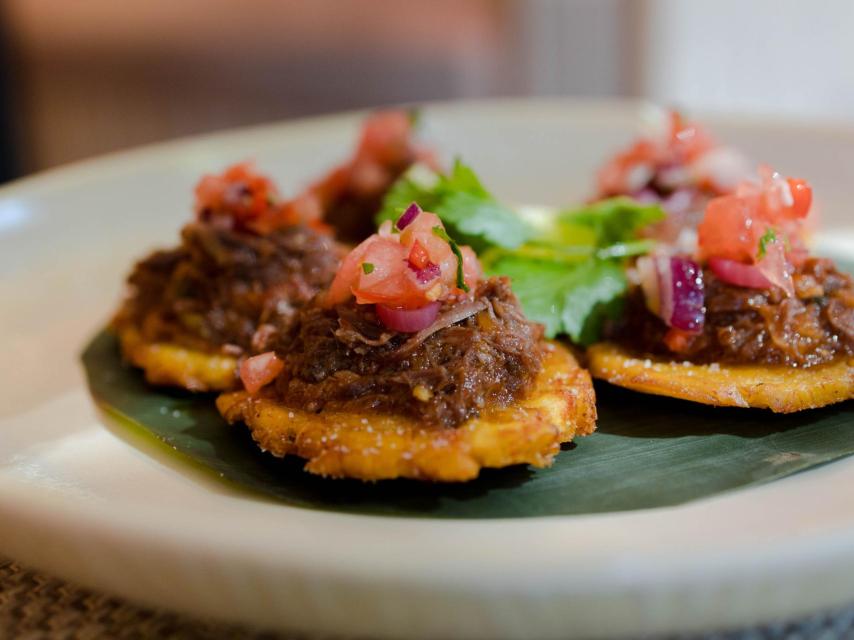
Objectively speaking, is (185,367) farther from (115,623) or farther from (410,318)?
(115,623)

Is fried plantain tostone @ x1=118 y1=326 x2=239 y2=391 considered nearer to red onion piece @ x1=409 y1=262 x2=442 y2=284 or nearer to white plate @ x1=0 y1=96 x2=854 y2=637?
white plate @ x1=0 y1=96 x2=854 y2=637

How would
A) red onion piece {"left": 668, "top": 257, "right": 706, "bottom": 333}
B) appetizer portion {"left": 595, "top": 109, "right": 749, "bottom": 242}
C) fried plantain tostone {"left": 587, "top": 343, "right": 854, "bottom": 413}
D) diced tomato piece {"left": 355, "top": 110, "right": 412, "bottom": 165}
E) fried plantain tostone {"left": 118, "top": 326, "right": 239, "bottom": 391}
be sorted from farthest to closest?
diced tomato piece {"left": 355, "top": 110, "right": 412, "bottom": 165}, appetizer portion {"left": 595, "top": 109, "right": 749, "bottom": 242}, fried plantain tostone {"left": 118, "top": 326, "right": 239, "bottom": 391}, red onion piece {"left": 668, "top": 257, "right": 706, "bottom": 333}, fried plantain tostone {"left": 587, "top": 343, "right": 854, "bottom": 413}

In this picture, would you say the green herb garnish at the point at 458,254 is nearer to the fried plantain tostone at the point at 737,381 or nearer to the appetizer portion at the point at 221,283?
the fried plantain tostone at the point at 737,381

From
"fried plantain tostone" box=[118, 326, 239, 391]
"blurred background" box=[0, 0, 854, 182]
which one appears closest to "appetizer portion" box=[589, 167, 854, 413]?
"fried plantain tostone" box=[118, 326, 239, 391]

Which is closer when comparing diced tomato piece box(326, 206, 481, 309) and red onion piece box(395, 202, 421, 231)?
diced tomato piece box(326, 206, 481, 309)

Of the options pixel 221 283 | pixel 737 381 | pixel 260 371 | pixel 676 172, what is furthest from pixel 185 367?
pixel 676 172

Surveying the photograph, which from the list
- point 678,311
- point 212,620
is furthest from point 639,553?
point 678,311
